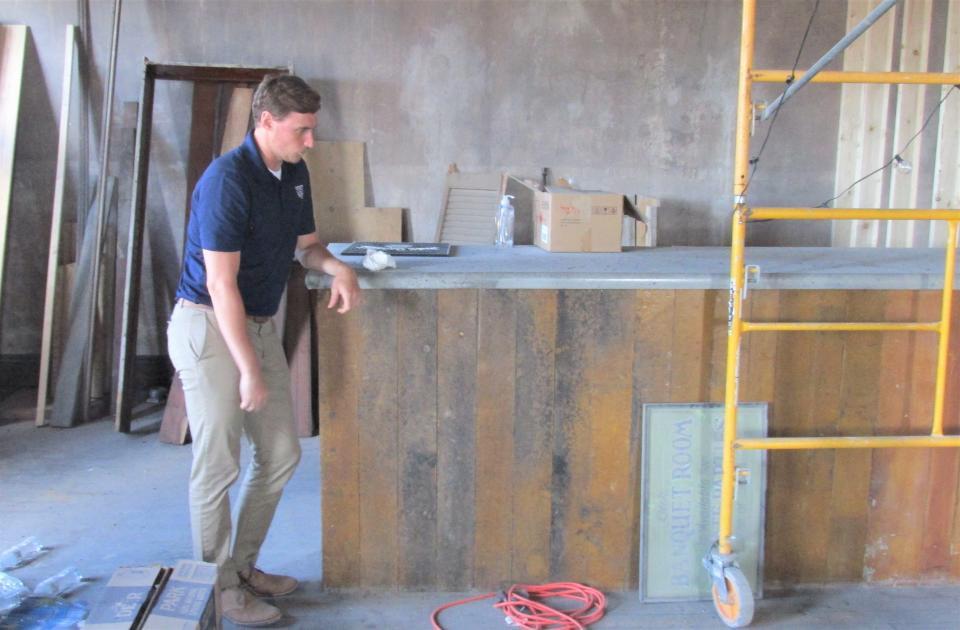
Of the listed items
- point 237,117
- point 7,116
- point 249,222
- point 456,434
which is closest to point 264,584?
point 456,434

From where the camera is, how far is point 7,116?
4.52 meters

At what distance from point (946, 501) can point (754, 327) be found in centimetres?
96

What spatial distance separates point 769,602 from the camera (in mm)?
2600

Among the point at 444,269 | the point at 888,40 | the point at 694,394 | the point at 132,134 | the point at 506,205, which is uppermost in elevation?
the point at 888,40

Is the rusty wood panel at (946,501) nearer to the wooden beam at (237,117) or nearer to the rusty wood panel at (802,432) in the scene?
the rusty wood panel at (802,432)

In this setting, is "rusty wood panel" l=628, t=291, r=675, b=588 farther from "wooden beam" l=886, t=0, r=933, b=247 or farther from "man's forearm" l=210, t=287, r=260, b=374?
"wooden beam" l=886, t=0, r=933, b=247

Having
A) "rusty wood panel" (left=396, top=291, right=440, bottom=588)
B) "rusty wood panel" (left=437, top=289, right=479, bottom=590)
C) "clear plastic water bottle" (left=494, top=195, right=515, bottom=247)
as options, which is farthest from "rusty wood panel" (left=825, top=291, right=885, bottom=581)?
"clear plastic water bottle" (left=494, top=195, right=515, bottom=247)

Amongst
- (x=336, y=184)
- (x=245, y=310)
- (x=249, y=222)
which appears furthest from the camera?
(x=336, y=184)

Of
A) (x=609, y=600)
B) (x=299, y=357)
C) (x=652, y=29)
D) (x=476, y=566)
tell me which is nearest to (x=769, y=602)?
(x=609, y=600)

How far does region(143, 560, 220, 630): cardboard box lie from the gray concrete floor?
1.18 ft

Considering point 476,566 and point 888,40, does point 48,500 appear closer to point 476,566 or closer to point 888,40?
point 476,566

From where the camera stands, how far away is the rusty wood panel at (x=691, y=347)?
2508mm

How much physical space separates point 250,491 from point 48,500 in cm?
144

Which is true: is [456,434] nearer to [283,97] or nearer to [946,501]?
[283,97]
